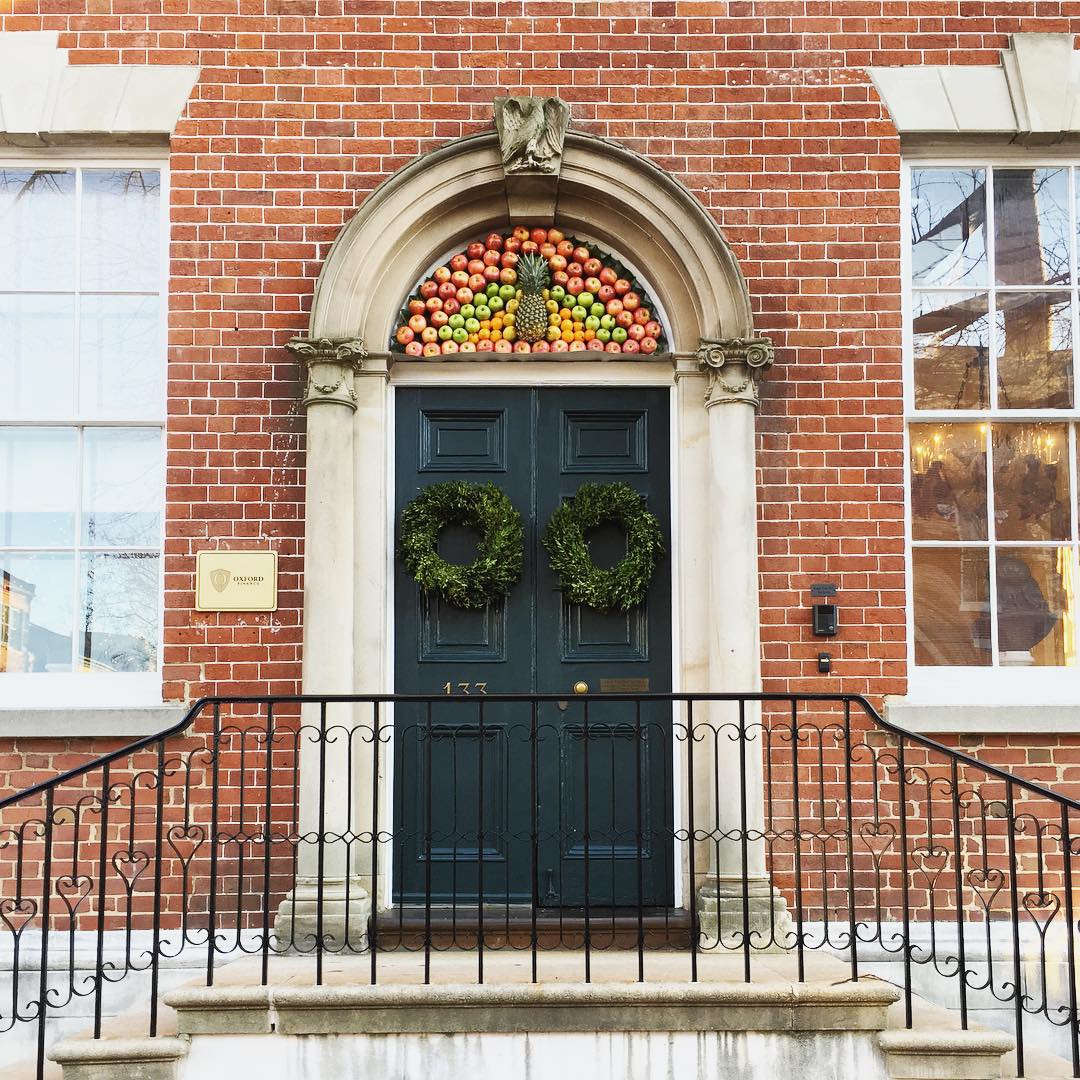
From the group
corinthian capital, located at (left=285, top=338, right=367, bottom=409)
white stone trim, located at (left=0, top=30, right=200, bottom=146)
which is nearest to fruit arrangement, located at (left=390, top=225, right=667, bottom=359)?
corinthian capital, located at (left=285, top=338, right=367, bottom=409)

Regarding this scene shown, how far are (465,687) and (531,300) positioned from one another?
79.6 inches

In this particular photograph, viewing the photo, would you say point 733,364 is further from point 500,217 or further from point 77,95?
point 77,95

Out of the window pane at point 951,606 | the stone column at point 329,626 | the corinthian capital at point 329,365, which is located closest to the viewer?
the stone column at point 329,626

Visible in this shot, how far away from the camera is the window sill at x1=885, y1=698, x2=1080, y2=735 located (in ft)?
19.4

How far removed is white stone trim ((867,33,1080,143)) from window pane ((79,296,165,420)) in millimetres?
3981

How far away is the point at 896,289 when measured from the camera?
6.24 metres

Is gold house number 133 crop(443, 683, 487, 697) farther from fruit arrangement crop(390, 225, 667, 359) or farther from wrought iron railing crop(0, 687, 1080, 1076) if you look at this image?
fruit arrangement crop(390, 225, 667, 359)

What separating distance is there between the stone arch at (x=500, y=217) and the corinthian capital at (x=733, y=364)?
0.22 feet

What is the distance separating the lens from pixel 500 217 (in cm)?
638

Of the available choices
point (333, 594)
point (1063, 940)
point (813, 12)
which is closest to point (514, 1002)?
point (333, 594)

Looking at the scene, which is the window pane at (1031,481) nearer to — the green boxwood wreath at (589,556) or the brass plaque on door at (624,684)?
the green boxwood wreath at (589,556)

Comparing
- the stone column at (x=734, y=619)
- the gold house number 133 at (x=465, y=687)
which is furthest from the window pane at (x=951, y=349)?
the gold house number 133 at (x=465, y=687)

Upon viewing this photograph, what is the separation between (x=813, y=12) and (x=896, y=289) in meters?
1.52

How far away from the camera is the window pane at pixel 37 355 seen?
6.27 metres
